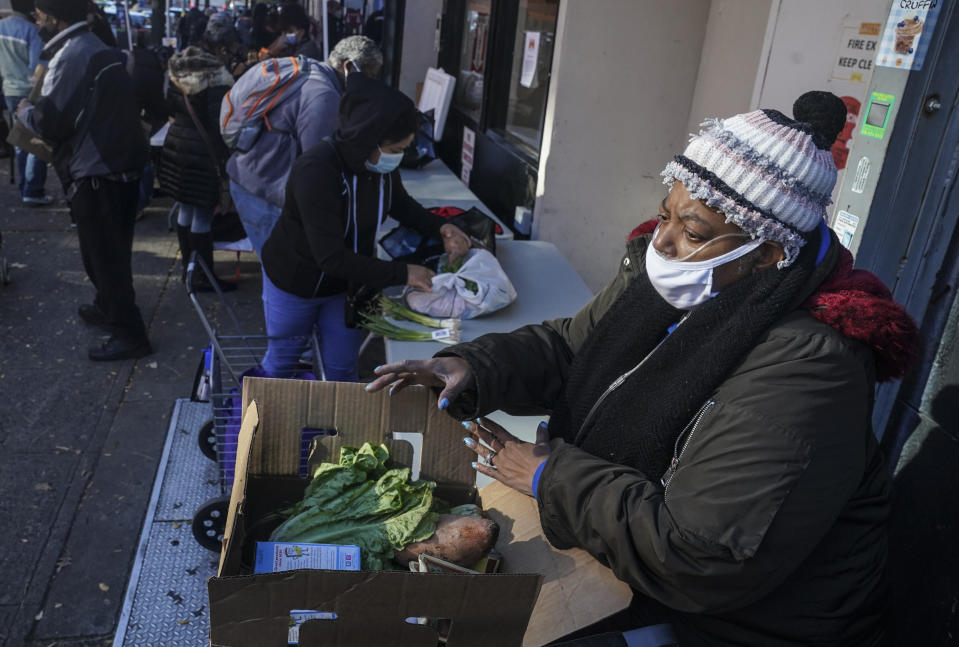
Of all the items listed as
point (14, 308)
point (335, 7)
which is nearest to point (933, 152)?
point (14, 308)

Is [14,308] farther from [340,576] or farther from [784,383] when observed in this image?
[784,383]

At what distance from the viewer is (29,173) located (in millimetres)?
7727

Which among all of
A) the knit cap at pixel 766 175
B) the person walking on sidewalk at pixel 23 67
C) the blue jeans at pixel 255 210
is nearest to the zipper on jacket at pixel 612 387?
the knit cap at pixel 766 175

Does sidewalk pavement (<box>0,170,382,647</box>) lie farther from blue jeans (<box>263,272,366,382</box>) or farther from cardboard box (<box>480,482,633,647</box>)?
cardboard box (<box>480,482,633,647</box>)

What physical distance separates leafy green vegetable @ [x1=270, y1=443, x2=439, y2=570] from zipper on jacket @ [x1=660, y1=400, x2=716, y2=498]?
607 mm

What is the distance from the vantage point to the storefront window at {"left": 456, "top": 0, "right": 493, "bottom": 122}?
21.5ft

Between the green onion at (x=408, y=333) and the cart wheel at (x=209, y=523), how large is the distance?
0.98 meters

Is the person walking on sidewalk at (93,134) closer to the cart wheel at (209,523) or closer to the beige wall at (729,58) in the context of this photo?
the cart wheel at (209,523)

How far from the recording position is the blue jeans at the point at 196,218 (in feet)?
18.9

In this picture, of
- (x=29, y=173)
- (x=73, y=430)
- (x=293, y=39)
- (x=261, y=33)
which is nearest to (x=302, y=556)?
(x=73, y=430)

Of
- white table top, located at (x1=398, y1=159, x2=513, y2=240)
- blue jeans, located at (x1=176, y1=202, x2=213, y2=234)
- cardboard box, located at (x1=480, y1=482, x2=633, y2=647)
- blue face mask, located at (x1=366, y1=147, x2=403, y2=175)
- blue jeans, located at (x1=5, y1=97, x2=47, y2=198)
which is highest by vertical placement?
blue face mask, located at (x1=366, y1=147, x2=403, y2=175)

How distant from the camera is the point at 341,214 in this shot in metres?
3.28

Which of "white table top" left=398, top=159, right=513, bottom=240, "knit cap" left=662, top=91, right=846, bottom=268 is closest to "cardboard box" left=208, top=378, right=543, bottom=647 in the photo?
"knit cap" left=662, top=91, right=846, bottom=268

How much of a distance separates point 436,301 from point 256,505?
5.38 feet
